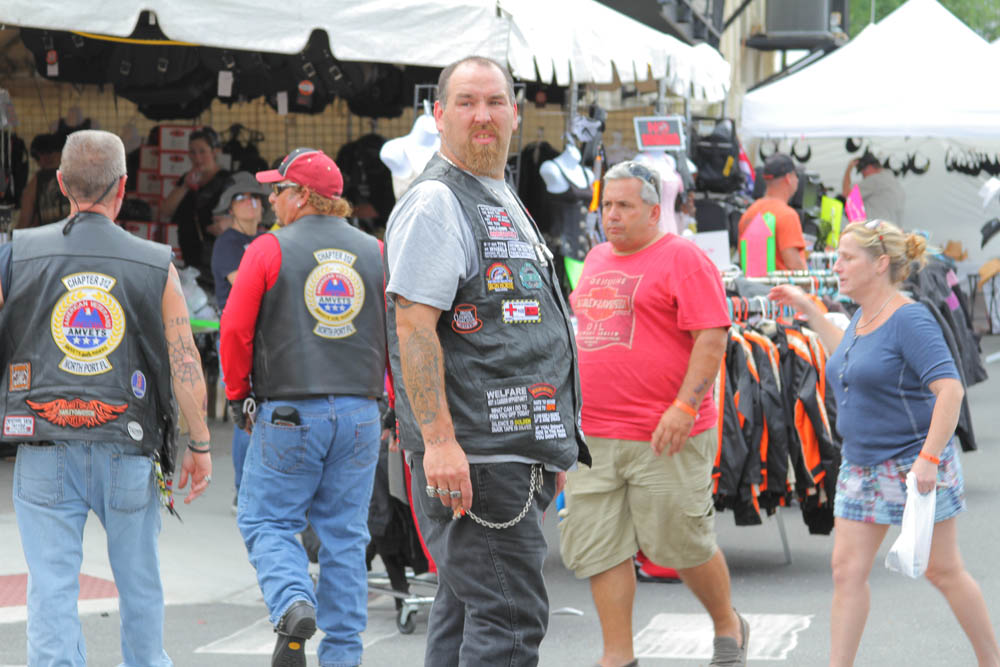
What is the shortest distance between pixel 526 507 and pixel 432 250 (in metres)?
0.70

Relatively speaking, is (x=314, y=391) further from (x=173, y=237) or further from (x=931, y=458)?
(x=173, y=237)

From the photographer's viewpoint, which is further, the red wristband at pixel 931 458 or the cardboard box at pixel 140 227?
the cardboard box at pixel 140 227

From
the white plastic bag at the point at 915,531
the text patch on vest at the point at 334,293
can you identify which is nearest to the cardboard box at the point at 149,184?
the text patch on vest at the point at 334,293

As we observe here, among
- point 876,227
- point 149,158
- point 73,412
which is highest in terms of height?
point 149,158

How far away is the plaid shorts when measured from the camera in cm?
500

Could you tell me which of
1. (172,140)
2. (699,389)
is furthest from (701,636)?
(172,140)

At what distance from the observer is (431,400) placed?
11.5 ft

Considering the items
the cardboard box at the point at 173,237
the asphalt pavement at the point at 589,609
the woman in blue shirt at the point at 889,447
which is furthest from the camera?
the cardboard box at the point at 173,237

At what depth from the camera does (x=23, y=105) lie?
1422cm

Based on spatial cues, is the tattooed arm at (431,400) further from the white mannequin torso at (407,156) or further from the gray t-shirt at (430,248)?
the white mannequin torso at (407,156)

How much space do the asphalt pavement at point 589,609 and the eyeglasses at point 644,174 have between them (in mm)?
1908

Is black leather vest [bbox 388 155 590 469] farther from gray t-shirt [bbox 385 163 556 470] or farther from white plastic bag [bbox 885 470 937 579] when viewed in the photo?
white plastic bag [bbox 885 470 937 579]

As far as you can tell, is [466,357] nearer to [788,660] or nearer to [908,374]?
[908,374]

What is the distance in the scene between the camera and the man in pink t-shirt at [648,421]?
538cm
